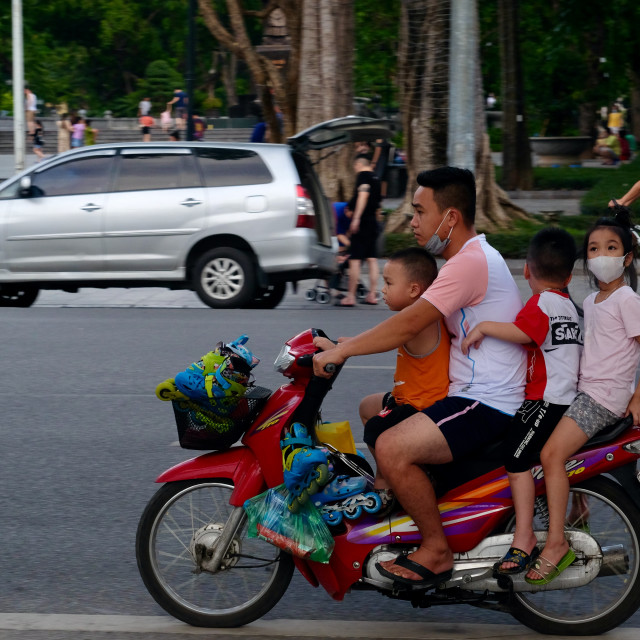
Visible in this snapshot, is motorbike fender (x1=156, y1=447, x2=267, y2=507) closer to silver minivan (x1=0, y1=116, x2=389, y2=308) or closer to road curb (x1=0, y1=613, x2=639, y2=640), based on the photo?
road curb (x1=0, y1=613, x2=639, y2=640)

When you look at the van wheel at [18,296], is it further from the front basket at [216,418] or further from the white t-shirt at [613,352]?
the white t-shirt at [613,352]

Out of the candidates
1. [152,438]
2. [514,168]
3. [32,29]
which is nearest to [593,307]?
[152,438]

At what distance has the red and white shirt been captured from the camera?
3.73m

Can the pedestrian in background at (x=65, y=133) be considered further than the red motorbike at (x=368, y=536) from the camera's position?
Yes

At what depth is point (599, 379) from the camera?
3.74 metres

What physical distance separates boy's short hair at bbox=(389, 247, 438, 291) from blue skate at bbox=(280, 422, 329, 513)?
0.60 meters

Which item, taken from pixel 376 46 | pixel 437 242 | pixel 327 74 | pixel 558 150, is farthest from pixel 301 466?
pixel 376 46

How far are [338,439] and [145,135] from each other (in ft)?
123

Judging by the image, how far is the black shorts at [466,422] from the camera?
369cm

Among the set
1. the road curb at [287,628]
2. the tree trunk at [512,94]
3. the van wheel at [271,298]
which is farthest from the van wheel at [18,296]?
the tree trunk at [512,94]

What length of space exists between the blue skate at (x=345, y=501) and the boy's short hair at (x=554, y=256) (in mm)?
892

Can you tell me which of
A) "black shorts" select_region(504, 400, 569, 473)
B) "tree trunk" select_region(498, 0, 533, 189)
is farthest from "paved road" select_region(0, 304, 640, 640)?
"tree trunk" select_region(498, 0, 533, 189)

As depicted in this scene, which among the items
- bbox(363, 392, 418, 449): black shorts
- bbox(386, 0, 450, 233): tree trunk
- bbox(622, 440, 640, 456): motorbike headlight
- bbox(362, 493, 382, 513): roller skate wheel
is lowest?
bbox(362, 493, 382, 513): roller skate wheel

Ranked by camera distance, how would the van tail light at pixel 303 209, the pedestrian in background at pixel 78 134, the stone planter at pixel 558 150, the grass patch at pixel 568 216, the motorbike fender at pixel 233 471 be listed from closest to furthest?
1. the motorbike fender at pixel 233 471
2. the van tail light at pixel 303 209
3. the grass patch at pixel 568 216
4. the pedestrian in background at pixel 78 134
5. the stone planter at pixel 558 150
